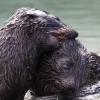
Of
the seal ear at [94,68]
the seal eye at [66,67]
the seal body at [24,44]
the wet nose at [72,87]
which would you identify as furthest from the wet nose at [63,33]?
the seal ear at [94,68]

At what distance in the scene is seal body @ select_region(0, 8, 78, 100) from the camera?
3709 mm

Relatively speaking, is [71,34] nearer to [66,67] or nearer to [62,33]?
[62,33]

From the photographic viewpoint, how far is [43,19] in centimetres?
385

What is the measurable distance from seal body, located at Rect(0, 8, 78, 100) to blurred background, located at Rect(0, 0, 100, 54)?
7.86ft

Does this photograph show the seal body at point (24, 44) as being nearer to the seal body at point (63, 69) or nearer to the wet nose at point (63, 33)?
the wet nose at point (63, 33)

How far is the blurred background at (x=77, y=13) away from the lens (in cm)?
721

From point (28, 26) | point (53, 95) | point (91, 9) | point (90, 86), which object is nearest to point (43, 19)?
point (28, 26)

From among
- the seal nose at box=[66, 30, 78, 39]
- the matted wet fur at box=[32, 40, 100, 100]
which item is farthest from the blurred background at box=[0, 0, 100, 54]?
the seal nose at box=[66, 30, 78, 39]

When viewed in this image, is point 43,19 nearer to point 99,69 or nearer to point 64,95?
point 64,95

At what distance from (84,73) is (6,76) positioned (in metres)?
0.75

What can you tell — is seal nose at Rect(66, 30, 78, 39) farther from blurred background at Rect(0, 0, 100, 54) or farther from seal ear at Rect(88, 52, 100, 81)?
blurred background at Rect(0, 0, 100, 54)

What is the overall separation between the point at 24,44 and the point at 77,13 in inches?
240

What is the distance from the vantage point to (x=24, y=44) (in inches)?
148

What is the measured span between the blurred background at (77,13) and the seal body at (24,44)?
2397 mm
